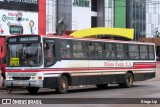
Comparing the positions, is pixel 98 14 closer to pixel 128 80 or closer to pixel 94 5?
pixel 94 5

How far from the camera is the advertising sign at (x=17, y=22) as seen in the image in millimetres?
54844

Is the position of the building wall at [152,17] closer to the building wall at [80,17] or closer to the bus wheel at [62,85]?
the building wall at [80,17]

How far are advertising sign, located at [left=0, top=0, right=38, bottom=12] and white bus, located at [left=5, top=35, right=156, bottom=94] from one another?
29.8 meters

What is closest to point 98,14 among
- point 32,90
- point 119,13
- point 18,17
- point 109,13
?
point 109,13

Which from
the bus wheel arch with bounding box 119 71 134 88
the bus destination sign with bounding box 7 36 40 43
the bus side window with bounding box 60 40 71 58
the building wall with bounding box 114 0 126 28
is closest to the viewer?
the bus destination sign with bounding box 7 36 40 43

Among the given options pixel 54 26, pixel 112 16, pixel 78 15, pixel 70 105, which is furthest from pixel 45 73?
pixel 112 16

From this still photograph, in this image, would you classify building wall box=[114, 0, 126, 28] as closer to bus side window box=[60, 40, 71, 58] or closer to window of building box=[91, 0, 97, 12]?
window of building box=[91, 0, 97, 12]

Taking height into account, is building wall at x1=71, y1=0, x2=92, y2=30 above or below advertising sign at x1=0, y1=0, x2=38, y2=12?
below

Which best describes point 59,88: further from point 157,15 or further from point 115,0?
point 157,15

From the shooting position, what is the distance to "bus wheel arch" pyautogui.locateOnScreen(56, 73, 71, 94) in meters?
22.0

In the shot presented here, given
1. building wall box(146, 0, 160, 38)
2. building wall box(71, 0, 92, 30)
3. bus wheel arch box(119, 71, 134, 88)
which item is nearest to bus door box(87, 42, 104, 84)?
bus wheel arch box(119, 71, 134, 88)

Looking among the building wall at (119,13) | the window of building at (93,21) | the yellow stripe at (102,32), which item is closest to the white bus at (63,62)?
the yellow stripe at (102,32)

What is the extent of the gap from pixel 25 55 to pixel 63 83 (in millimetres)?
2337

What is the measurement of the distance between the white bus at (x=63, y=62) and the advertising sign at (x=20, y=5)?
97.6 feet
